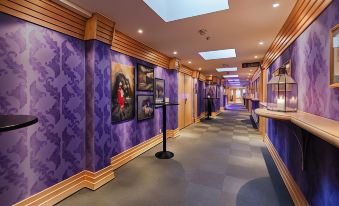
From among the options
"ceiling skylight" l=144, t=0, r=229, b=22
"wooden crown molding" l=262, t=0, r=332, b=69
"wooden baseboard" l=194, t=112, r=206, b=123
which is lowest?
"wooden baseboard" l=194, t=112, r=206, b=123

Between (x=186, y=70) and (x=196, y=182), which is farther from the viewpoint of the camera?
(x=186, y=70)

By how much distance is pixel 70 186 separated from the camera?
8.98ft

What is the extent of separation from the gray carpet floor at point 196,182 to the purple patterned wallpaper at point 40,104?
597 mm

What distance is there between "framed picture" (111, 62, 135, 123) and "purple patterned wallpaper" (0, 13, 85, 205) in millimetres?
798

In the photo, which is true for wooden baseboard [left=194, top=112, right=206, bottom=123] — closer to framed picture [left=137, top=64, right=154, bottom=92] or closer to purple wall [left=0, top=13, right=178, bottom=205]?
framed picture [left=137, top=64, right=154, bottom=92]

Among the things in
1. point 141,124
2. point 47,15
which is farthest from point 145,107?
point 47,15

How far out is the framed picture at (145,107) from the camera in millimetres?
4641

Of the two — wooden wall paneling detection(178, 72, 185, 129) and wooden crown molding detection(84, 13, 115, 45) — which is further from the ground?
wooden crown molding detection(84, 13, 115, 45)

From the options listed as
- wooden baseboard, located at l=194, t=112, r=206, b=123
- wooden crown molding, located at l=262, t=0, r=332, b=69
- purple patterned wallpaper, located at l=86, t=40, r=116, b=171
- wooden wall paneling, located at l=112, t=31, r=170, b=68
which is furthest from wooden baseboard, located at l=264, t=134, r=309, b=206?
wooden baseboard, located at l=194, t=112, r=206, b=123

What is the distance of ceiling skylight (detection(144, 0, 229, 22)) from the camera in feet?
9.09

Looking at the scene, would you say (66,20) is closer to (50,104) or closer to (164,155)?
(50,104)

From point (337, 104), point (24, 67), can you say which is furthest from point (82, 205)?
point (337, 104)

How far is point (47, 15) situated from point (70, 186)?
2537 millimetres

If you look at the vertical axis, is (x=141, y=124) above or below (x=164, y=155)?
above
